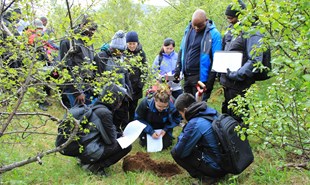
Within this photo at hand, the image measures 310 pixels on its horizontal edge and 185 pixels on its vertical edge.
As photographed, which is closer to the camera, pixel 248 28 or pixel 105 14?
pixel 248 28

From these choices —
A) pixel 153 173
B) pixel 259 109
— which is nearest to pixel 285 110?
pixel 259 109

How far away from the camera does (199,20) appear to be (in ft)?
15.9

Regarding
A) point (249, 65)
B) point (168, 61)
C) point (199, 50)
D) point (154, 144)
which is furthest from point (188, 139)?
point (168, 61)

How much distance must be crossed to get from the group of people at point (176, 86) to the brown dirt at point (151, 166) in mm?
194

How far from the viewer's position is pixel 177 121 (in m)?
5.36

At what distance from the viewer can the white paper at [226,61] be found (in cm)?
434

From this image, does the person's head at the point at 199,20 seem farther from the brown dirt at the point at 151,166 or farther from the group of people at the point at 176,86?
the brown dirt at the point at 151,166

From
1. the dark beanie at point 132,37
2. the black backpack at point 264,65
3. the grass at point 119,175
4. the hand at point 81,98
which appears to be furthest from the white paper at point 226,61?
the hand at point 81,98

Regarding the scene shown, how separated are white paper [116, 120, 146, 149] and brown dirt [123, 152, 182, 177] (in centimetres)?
32

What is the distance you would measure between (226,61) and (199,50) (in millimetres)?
687

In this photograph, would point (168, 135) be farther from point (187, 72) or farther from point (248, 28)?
point (248, 28)

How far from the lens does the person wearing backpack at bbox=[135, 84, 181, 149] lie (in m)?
5.05

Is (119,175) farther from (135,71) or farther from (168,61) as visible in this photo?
(168,61)

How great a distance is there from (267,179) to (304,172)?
416 mm
